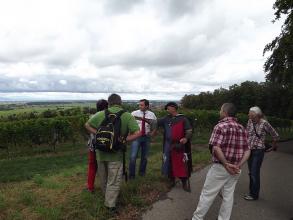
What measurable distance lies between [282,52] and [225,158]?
13769 millimetres

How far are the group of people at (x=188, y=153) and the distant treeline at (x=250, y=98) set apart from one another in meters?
31.6

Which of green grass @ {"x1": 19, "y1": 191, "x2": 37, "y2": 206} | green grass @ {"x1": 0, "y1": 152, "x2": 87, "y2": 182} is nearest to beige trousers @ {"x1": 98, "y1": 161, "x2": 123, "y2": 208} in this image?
green grass @ {"x1": 19, "y1": 191, "x2": 37, "y2": 206}

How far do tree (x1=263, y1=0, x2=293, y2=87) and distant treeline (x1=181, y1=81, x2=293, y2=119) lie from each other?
16853 millimetres

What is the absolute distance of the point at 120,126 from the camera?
517 centimetres

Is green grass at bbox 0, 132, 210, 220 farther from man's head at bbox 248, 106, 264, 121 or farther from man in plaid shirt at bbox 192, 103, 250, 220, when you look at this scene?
man's head at bbox 248, 106, 264, 121

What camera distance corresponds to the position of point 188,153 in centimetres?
691

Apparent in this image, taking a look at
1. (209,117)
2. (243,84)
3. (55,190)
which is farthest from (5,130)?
(243,84)

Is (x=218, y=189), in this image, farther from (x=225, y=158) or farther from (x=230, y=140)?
(x=230, y=140)

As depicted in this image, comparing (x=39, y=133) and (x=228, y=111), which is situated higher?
(x=228, y=111)

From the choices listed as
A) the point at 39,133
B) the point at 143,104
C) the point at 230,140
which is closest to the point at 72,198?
the point at 143,104

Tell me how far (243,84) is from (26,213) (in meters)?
50.7

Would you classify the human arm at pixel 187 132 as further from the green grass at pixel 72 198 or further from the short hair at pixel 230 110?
the short hair at pixel 230 110

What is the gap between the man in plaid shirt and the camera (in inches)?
181

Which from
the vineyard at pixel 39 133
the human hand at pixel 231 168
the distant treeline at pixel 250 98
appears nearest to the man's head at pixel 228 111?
the human hand at pixel 231 168
